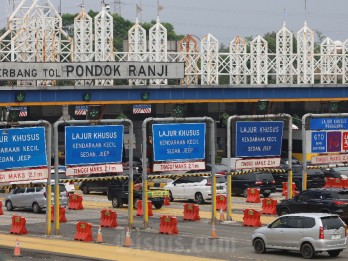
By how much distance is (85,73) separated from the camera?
2628 inches

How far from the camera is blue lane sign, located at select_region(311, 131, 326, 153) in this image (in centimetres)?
4641

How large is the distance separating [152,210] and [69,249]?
14971 millimetres

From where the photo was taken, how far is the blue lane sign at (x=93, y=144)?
131 feet

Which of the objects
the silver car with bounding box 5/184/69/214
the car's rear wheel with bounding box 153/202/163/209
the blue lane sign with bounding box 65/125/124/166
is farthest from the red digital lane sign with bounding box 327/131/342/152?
the silver car with bounding box 5/184/69/214

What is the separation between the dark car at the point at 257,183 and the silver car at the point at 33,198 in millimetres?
11238

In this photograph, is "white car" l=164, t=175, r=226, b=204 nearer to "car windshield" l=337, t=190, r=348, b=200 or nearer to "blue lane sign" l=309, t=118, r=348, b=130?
"blue lane sign" l=309, t=118, r=348, b=130

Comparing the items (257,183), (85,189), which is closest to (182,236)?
(257,183)

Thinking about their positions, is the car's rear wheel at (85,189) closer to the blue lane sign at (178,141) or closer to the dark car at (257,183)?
the dark car at (257,183)

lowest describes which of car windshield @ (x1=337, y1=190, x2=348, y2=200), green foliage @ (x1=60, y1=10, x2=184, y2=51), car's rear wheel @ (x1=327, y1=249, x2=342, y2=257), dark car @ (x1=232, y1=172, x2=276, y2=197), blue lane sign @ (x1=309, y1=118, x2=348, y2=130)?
car's rear wheel @ (x1=327, y1=249, x2=342, y2=257)

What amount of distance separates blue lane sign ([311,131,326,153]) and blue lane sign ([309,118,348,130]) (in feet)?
0.91

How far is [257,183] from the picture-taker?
56062mm

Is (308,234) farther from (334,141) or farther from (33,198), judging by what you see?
(33,198)

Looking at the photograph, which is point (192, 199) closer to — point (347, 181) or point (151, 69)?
point (347, 181)

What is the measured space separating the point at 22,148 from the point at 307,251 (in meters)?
12.8
